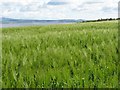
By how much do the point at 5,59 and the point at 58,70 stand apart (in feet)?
3.20

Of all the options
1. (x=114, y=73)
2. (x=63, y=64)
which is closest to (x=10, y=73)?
(x=63, y=64)

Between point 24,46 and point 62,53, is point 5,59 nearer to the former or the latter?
point 62,53

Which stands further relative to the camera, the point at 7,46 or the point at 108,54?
the point at 7,46

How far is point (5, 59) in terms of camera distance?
367 cm

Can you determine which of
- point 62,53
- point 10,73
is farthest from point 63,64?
point 10,73

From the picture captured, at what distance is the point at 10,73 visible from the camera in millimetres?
3154

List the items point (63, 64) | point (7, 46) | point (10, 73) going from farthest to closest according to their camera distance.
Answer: point (7, 46) < point (63, 64) < point (10, 73)

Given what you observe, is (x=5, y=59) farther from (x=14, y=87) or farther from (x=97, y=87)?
(x=97, y=87)

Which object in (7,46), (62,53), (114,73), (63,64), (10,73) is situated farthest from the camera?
(7,46)

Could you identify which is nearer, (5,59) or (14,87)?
(14,87)

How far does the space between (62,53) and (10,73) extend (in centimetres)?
92

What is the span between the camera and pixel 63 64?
11.3ft

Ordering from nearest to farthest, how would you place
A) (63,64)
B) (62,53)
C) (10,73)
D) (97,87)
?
1. (97,87)
2. (10,73)
3. (63,64)
4. (62,53)

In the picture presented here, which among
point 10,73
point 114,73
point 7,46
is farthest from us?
point 7,46
